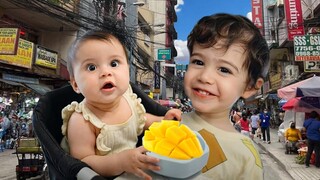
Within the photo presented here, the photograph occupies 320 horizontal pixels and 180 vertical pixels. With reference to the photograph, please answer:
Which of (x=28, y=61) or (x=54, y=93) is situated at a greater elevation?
(x=28, y=61)

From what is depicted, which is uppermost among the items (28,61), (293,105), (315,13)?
(315,13)

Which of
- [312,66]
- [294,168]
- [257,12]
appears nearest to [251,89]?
[294,168]

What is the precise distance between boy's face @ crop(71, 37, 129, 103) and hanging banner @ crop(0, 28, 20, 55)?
28.3ft

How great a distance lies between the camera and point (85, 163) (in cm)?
119

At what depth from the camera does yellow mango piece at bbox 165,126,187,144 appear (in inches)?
36.0

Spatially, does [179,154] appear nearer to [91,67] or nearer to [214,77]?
[214,77]

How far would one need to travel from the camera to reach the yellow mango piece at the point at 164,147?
2.96 feet

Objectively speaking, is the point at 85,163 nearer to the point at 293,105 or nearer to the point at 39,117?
the point at 39,117

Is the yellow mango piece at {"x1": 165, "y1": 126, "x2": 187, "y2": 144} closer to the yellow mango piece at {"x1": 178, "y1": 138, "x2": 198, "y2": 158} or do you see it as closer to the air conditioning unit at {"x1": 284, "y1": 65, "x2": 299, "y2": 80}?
the yellow mango piece at {"x1": 178, "y1": 138, "x2": 198, "y2": 158}

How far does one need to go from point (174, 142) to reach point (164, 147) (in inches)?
1.3

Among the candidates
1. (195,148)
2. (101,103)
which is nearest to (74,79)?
(101,103)

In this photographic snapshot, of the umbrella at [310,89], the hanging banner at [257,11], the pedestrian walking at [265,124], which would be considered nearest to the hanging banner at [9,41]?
the umbrella at [310,89]

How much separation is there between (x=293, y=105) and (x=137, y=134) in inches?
390

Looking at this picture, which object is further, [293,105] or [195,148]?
[293,105]
